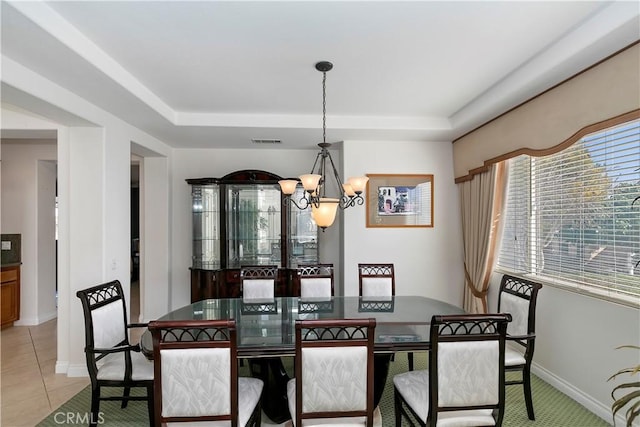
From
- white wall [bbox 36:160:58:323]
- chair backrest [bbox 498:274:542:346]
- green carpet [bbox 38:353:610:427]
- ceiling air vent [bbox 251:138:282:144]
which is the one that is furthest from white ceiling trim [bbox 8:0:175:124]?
chair backrest [bbox 498:274:542:346]

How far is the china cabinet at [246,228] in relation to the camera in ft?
14.3

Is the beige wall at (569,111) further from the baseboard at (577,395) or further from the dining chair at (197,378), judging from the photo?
the dining chair at (197,378)

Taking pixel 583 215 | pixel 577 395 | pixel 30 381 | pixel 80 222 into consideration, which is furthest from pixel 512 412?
pixel 30 381

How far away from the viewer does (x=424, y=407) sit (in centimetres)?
185

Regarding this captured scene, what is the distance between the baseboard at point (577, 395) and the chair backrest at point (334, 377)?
77.2 inches

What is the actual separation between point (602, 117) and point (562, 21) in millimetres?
708

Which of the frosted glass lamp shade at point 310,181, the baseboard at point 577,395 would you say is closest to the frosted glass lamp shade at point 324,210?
the frosted glass lamp shade at point 310,181

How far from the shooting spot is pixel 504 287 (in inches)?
110

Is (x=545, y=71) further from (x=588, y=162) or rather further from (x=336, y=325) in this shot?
(x=336, y=325)

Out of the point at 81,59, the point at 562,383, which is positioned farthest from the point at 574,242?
the point at 81,59

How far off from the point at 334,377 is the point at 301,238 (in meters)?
2.96

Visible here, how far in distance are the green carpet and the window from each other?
35.6 inches

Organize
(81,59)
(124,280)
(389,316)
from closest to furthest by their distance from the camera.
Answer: (81,59) → (389,316) → (124,280)

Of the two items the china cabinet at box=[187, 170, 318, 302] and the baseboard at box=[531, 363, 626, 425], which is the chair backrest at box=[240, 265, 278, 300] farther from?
the baseboard at box=[531, 363, 626, 425]
